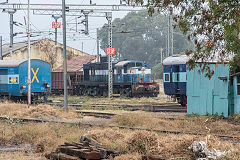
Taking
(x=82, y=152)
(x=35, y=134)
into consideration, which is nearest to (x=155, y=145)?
(x=82, y=152)

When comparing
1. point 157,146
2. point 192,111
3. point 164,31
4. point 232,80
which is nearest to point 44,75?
point 192,111

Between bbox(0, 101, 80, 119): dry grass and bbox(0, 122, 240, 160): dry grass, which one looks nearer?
bbox(0, 122, 240, 160): dry grass

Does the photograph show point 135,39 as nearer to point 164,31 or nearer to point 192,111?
point 164,31

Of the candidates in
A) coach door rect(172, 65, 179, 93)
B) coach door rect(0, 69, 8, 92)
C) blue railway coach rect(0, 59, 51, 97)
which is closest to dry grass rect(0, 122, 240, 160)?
coach door rect(172, 65, 179, 93)

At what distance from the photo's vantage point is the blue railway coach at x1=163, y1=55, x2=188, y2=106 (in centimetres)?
2459

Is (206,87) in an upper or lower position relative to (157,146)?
upper

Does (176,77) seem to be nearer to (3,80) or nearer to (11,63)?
(11,63)

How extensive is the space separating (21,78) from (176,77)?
10.8 meters

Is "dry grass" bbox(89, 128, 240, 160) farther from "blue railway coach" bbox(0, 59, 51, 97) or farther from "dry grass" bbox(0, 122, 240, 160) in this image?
"blue railway coach" bbox(0, 59, 51, 97)

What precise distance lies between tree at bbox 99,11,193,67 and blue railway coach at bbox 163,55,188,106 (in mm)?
63406

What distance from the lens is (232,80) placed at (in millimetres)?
17688

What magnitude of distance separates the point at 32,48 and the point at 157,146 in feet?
176

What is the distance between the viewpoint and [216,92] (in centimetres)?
1816

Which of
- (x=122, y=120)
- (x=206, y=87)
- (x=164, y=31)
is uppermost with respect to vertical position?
(x=164, y=31)
